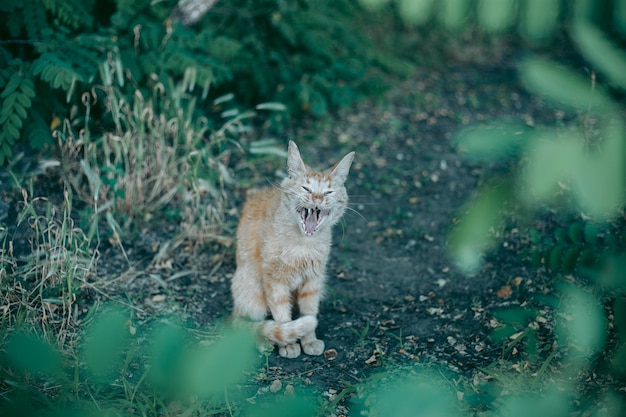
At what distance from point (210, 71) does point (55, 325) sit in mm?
2409

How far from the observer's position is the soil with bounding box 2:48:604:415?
365 cm

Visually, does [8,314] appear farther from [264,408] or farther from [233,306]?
[264,408]

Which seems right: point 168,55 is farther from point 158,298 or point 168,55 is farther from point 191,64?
point 158,298

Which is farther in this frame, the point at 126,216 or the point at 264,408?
the point at 126,216

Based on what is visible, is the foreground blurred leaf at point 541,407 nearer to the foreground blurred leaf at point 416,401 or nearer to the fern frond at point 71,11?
the foreground blurred leaf at point 416,401

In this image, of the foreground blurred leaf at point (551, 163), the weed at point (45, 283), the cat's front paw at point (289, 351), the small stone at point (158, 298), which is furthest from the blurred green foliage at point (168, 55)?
the foreground blurred leaf at point (551, 163)

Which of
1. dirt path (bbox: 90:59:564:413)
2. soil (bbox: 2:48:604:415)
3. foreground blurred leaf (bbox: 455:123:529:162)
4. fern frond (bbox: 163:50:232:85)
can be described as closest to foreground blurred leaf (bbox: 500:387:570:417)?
foreground blurred leaf (bbox: 455:123:529:162)

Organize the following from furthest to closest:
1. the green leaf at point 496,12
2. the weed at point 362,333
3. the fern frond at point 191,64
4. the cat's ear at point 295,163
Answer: the fern frond at point 191,64, the weed at point 362,333, the cat's ear at point 295,163, the green leaf at point 496,12

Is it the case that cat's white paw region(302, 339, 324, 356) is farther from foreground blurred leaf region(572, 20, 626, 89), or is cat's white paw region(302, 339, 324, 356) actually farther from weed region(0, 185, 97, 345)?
foreground blurred leaf region(572, 20, 626, 89)

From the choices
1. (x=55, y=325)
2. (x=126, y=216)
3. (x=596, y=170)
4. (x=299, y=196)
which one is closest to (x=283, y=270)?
(x=299, y=196)

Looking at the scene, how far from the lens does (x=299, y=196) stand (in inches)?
138

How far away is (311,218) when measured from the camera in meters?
3.57

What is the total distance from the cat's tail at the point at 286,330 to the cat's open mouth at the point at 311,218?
0.51 meters

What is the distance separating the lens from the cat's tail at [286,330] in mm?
3462
